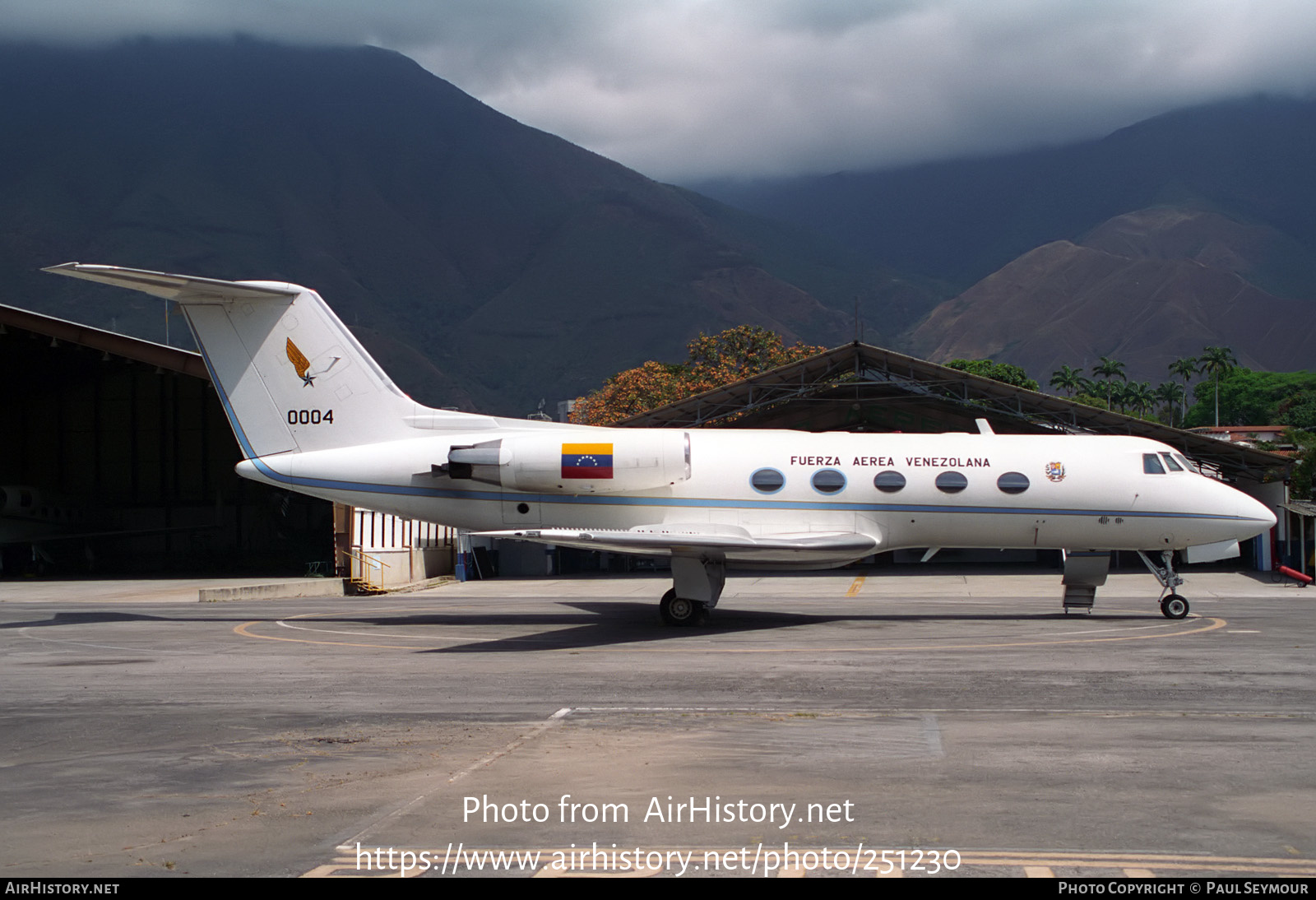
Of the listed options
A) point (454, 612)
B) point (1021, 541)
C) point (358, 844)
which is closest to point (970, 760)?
point (358, 844)

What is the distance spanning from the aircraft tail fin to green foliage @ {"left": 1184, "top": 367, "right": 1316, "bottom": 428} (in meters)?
149

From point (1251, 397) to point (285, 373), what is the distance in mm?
171128

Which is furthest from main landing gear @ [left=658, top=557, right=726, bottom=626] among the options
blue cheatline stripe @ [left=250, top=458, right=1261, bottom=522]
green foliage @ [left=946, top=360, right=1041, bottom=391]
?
green foliage @ [left=946, top=360, right=1041, bottom=391]

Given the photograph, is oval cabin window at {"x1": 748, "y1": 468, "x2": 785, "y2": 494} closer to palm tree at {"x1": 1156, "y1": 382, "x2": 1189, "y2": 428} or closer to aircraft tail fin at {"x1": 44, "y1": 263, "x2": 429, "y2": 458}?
aircraft tail fin at {"x1": 44, "y1": 263, "x2": 429, "y2": 458}

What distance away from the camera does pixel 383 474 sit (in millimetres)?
21000

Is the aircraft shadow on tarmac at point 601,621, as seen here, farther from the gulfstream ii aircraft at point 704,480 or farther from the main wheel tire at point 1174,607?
the gulfstream ii aircraft at point 704,480

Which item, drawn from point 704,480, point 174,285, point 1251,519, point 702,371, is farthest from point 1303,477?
point 702,371

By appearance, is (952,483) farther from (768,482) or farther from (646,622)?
(646,622)

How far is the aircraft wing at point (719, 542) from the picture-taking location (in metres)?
18.4

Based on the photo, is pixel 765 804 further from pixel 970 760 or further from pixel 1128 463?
pixel 1128 463

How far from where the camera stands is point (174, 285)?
65.7 feet

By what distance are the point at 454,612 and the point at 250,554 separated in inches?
1205

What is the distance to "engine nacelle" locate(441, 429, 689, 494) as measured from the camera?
20.6m
